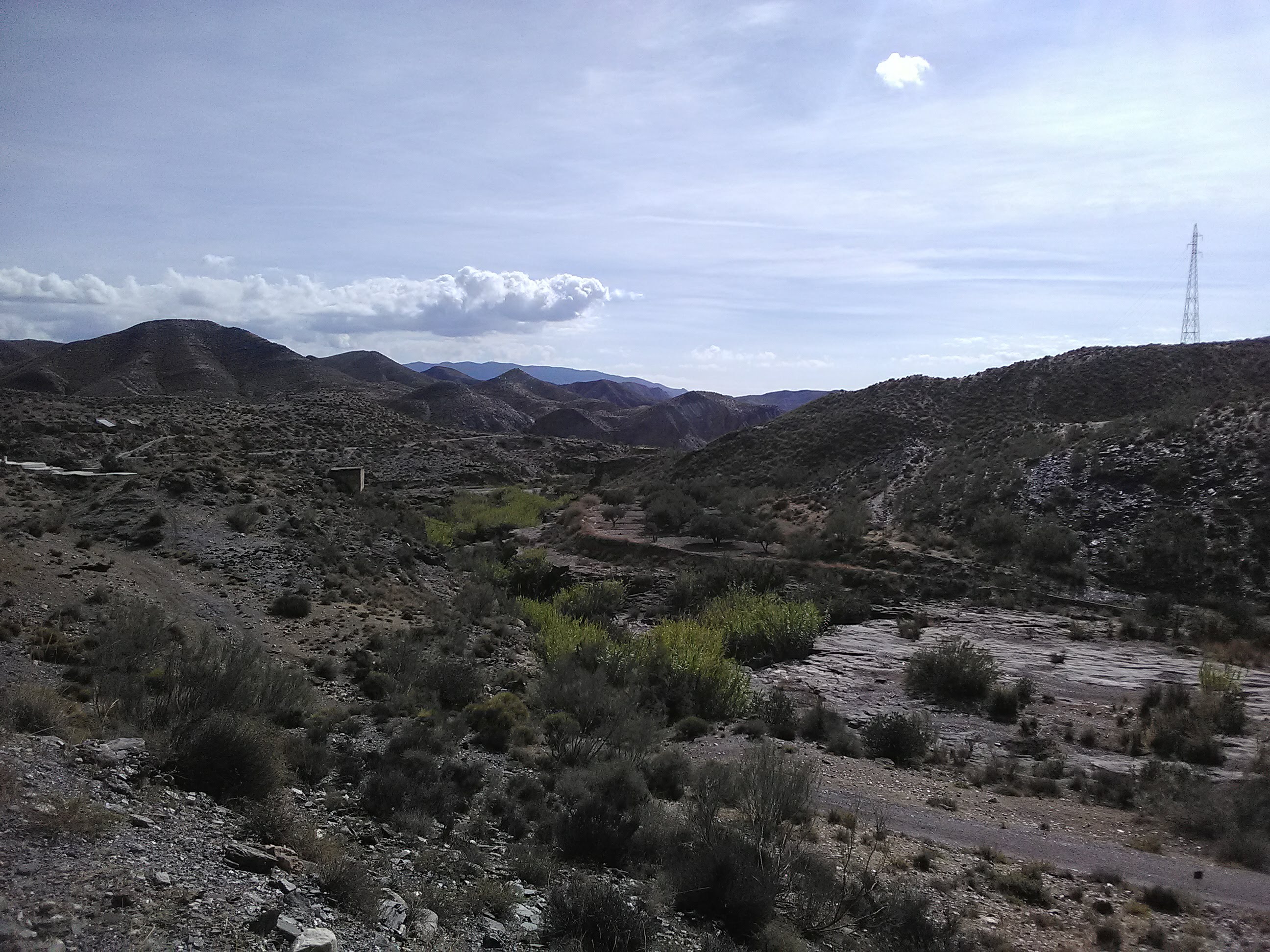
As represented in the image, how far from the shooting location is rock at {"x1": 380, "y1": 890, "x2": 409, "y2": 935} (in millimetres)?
6441

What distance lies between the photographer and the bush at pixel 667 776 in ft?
37.2

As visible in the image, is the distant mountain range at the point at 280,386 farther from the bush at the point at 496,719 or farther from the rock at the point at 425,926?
the rock at the point at 425,926

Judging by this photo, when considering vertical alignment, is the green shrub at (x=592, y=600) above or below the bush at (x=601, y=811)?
below

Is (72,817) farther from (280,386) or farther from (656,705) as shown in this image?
(280,386)

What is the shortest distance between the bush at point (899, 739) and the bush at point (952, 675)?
93.0 inches

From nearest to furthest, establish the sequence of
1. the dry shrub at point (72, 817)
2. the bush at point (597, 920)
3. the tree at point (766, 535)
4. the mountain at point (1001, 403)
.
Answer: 1. the dry shrub at point (72, 817)
2. the bush at point (597, 920)
3. the tree at point (766, 535)
4. the mountain at point (1001, 403)

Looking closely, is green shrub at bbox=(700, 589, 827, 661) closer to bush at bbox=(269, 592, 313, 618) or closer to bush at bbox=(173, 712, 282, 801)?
bush at bbox=(269, 592, 313, 618)

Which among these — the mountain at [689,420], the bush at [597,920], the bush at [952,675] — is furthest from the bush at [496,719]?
the mountain at [689,420]

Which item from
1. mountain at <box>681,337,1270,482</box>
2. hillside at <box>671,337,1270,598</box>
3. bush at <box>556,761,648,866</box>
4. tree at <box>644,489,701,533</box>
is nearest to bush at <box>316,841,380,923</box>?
bush at <box>556,761,648,866</box>

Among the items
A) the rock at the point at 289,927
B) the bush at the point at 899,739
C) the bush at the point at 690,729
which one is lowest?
the bush at the point at 690,729

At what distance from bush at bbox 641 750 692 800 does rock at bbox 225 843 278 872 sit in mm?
5633

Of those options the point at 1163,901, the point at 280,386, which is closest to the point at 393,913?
the point at 1163,901

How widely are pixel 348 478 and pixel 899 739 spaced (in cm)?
3160

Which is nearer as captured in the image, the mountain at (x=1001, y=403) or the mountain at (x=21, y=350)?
the mountain at (x=1001, y=403)
